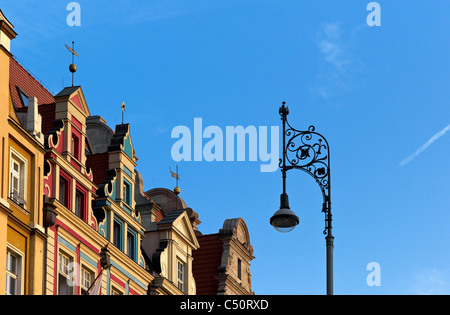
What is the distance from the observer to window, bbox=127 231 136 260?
4456 centimetres

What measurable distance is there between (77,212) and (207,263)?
13.6 m

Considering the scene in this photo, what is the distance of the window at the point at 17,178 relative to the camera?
117ft

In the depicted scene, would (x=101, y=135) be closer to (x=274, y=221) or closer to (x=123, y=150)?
(x=123, y=150)

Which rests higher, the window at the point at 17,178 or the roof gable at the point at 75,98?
the roof gable at the point at 75,98

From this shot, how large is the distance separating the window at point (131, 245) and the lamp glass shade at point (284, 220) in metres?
14.1

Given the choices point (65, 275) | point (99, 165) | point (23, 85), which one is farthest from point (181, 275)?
point (23, 85)

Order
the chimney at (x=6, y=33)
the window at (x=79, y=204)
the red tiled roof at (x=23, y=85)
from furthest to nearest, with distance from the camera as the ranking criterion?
the window at (x=79, y=204) → the red tiled roof at (x=23, y=85) → the chimney at (x=6, y=33)

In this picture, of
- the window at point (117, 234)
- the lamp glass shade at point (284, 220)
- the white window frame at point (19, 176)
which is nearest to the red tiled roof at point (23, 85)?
the white window frame at point (19, 176)

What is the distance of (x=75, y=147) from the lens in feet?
134

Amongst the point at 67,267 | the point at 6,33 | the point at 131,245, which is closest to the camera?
the point at 6,33

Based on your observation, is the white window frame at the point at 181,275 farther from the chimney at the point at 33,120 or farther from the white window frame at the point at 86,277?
the chimney at the point at 33,120

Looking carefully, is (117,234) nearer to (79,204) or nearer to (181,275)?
(79,204)

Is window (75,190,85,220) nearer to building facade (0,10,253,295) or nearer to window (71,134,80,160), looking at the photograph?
building facade (0,10,253,295)

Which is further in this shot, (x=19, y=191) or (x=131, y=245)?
(x=131, y=245)
